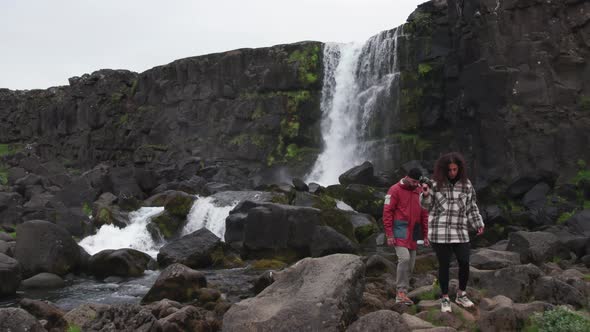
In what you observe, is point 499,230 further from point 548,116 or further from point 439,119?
point 439,119

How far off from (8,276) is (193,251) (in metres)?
6.00

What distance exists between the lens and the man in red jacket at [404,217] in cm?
883

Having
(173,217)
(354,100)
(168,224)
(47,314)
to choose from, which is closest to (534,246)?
(47,314)

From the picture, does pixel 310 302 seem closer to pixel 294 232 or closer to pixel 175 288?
pixel 175 288

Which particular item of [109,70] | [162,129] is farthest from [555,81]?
[109,70]

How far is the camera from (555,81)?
28.0 meters

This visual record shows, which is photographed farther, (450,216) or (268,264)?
(268,264)

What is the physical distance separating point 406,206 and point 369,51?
3275 centimetres

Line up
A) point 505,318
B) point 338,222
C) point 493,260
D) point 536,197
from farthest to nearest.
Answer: point 536,197 < point 338,222 < point 493,260 < point 505,318

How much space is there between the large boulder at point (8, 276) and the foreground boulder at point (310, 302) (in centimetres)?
871

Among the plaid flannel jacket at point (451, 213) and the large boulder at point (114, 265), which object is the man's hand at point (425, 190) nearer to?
the plaid flannel jacket at point (451, 213)

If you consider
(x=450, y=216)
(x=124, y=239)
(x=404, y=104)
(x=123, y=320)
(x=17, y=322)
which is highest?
(x=404, y=104)

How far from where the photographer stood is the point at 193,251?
62.3ft

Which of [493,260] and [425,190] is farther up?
[425,190]
